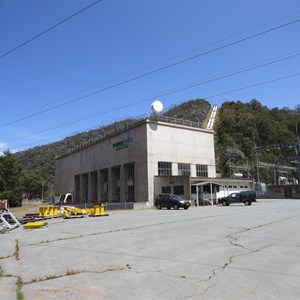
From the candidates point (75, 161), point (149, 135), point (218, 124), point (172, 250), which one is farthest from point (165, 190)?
point (218, 124)

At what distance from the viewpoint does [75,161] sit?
291 feet

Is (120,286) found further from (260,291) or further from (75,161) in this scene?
(75,161)

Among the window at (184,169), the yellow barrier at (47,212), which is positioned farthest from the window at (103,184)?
the yellow barrier at (47,212)

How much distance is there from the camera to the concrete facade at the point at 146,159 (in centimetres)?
5800

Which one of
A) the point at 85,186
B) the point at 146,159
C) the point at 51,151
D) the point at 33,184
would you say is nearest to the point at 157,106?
the point at 146,159

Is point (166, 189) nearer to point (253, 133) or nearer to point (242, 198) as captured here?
point (242, 198)

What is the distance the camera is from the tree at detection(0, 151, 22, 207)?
83625 mm

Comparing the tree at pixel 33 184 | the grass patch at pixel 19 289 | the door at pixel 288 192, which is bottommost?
the grass patch at pixel 19 289

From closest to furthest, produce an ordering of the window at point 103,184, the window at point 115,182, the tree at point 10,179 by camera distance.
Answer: the window at point 115,182 → the window at point 103,184 → the tree at point 10,179

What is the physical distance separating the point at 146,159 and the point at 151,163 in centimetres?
103

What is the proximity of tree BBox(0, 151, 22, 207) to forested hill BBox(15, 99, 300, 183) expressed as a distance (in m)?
29.8

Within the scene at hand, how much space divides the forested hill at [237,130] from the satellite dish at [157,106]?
50.5 metres

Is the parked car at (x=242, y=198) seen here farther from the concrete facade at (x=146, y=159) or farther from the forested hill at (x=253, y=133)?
the forested hill at (x=253, y=133)

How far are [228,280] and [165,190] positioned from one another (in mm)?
49404
